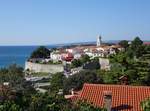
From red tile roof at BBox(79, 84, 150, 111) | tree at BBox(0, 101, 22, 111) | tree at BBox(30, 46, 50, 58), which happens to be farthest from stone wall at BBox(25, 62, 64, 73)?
tree at BBox(0, 101, 22, 111)

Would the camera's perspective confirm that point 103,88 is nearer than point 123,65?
Yes

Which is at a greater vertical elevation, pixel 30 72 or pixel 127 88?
pixel 127 88

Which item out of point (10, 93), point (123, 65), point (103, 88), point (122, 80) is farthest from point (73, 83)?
point (10, 93)

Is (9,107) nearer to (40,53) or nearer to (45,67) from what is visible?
(45,67)

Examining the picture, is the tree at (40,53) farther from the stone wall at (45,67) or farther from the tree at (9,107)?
the tree at (9,107)

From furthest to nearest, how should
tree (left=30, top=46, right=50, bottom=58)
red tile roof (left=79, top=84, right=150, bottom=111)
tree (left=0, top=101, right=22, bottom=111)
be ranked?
tree (left=30, top=46, right=50, bottom=58)
red tile roof (left=79, top=84, right=150, bottom=111)
tree (left=0, top=101, right=22, bottom=111)

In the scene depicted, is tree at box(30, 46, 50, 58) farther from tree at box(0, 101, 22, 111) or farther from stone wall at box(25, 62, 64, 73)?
tree at box(0, 101, 22, 111)

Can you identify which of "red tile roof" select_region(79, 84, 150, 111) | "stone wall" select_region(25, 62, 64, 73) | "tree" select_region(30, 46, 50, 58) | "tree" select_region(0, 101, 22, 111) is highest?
"tree" select_region(0, 101, 22, 111)

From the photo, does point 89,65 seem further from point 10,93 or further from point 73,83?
point 10,93

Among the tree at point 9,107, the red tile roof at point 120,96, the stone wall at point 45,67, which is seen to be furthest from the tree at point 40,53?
Answer: the tree at point 9,107
